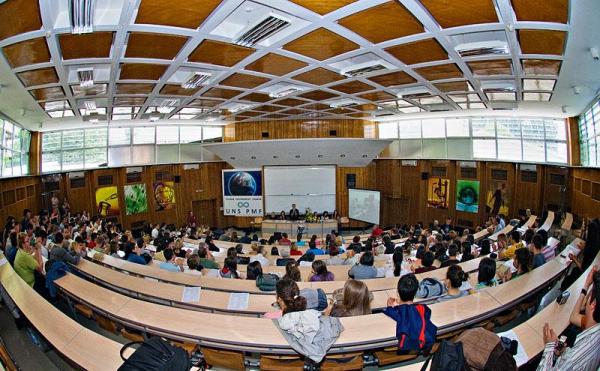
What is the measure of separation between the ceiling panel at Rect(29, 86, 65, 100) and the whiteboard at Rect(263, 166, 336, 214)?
909 centimetres

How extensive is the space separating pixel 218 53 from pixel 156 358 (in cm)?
439

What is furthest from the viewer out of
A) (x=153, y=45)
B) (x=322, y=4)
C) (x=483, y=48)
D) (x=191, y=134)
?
(x=191, y=134)

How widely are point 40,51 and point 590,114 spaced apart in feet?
32.4

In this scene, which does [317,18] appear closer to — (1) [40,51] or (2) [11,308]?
(1) [40,51]

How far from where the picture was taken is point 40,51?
4102 millimetres

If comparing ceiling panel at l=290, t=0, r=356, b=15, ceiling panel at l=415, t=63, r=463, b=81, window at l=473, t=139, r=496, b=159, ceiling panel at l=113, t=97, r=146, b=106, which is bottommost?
window at l=473, t=139, r=496, b=159

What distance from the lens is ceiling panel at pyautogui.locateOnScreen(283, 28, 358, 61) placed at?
4148mm

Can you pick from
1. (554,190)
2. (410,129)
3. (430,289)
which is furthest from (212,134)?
(554,190)

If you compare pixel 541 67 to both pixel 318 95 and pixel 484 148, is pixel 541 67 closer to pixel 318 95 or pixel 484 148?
pixel 318 95

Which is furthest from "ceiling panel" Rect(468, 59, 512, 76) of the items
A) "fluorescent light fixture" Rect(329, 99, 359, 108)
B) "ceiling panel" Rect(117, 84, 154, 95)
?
"ceiling panel" Rect(117, 84, 154, 95)

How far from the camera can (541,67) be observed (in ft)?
16.5

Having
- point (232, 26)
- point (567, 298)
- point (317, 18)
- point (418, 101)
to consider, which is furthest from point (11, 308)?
point (418, 101)

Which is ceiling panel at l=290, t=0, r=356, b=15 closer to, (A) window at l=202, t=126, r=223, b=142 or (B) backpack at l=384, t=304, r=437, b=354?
(B) backpack at l=384, t=304, r=437, b=354

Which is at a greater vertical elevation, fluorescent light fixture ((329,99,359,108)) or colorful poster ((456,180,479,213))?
fluorescent light fixture ((329,99,359,108))
